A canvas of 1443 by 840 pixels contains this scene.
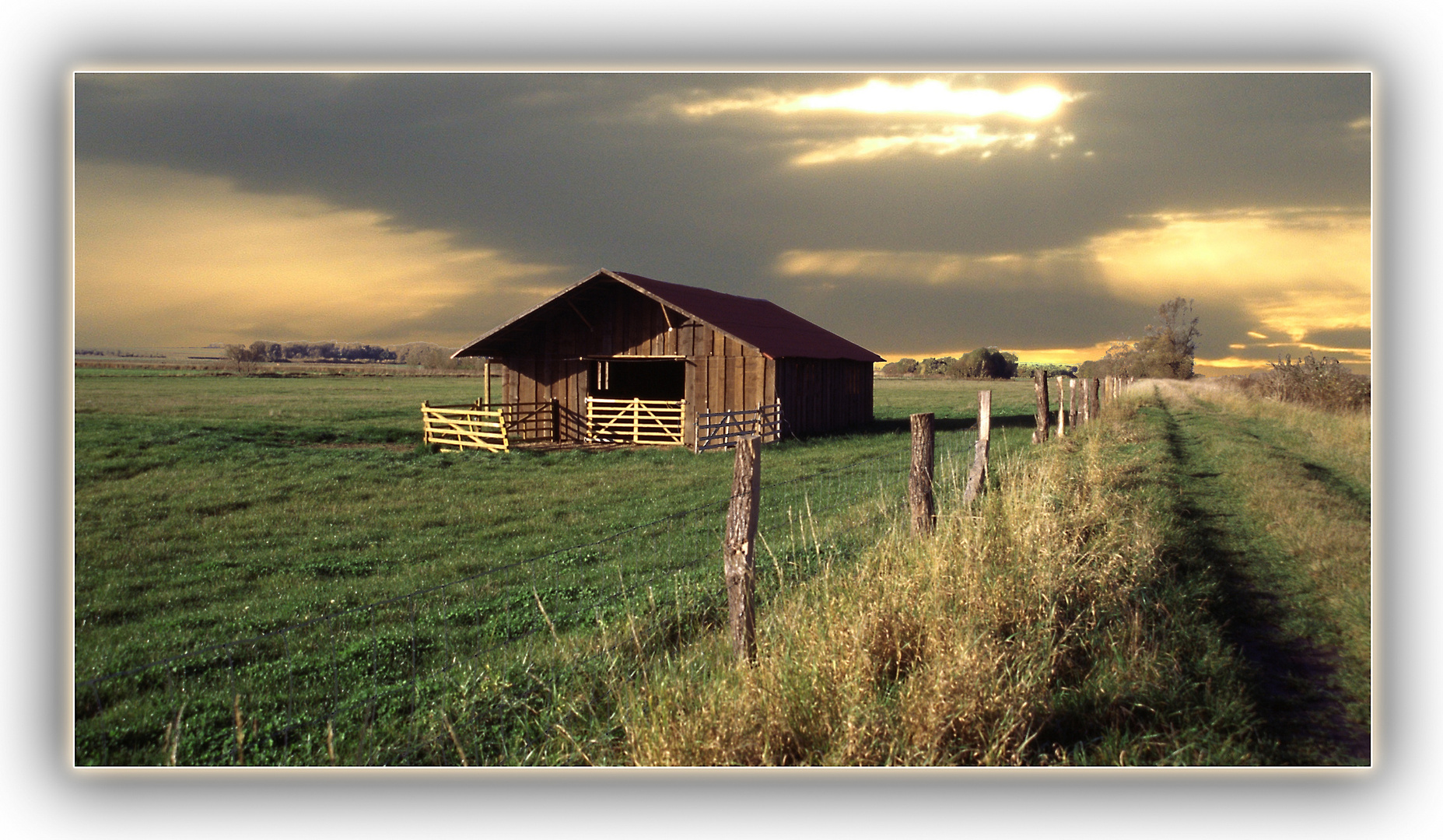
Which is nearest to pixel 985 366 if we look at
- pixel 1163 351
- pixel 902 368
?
pixel 902 368

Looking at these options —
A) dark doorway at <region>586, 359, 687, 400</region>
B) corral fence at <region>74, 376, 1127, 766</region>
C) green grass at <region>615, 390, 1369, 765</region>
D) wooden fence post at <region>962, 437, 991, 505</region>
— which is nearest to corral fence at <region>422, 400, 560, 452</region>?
dark doorway at <region>586, 359, 687, 400</region>

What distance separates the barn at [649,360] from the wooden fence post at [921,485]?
14.6m

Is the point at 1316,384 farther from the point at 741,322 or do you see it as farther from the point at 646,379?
the point at 646,379

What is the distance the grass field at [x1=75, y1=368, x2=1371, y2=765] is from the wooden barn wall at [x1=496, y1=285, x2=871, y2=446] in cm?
1155

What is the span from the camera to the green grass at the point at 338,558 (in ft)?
17.4

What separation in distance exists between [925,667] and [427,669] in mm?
3535

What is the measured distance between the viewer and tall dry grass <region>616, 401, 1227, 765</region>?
13.2ft

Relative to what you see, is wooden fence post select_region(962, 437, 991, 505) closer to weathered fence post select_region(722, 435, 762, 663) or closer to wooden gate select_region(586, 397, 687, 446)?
weathered fence post select_region(722, 435, 762, 663)

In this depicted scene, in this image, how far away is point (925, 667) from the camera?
4.18 meters

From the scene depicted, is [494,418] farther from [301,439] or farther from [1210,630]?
[1210,630]

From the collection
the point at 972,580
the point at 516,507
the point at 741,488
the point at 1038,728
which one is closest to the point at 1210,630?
the point at 972,580

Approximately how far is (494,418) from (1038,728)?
2271cm

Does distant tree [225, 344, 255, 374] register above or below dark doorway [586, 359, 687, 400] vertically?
below

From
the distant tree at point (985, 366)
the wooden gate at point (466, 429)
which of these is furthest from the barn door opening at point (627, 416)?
the distant tree at point (985, 366)
